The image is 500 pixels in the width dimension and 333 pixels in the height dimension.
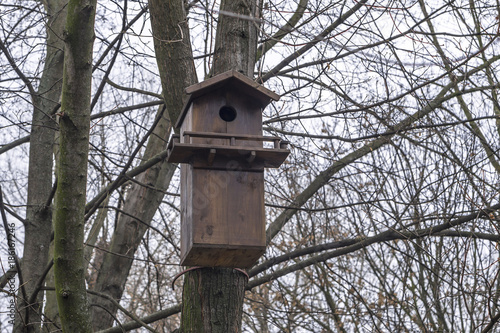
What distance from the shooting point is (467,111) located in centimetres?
632

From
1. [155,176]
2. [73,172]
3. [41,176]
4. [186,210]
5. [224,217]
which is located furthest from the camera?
[155,176]

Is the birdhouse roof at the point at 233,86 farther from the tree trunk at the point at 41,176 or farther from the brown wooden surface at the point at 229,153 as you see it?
the tree trunk at the point at 41,176

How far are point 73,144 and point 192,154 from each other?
579mm

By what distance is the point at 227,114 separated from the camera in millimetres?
3355

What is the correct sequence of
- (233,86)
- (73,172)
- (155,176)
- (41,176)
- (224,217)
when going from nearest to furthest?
(73,172)
(224,217)
(233,86)
(41,176)
(155,176)

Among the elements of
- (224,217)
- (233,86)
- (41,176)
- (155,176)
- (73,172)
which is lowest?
(224,217)

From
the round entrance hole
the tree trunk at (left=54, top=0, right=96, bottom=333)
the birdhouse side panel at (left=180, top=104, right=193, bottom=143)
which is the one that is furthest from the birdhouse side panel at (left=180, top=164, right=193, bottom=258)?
the tree trunk at (left=54, top=0, right=96, bottom=333)

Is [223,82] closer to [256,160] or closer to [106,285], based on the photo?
[256,160]

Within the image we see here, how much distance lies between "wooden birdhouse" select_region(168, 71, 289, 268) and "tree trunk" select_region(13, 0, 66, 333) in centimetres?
149

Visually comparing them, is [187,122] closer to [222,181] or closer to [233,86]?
[233,86]

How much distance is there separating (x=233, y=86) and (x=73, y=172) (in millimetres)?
979

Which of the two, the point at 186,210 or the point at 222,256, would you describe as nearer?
the point at 222,256

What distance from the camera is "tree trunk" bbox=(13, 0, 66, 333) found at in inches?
174

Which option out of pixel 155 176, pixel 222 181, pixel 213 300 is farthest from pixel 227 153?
pixel 155 176
